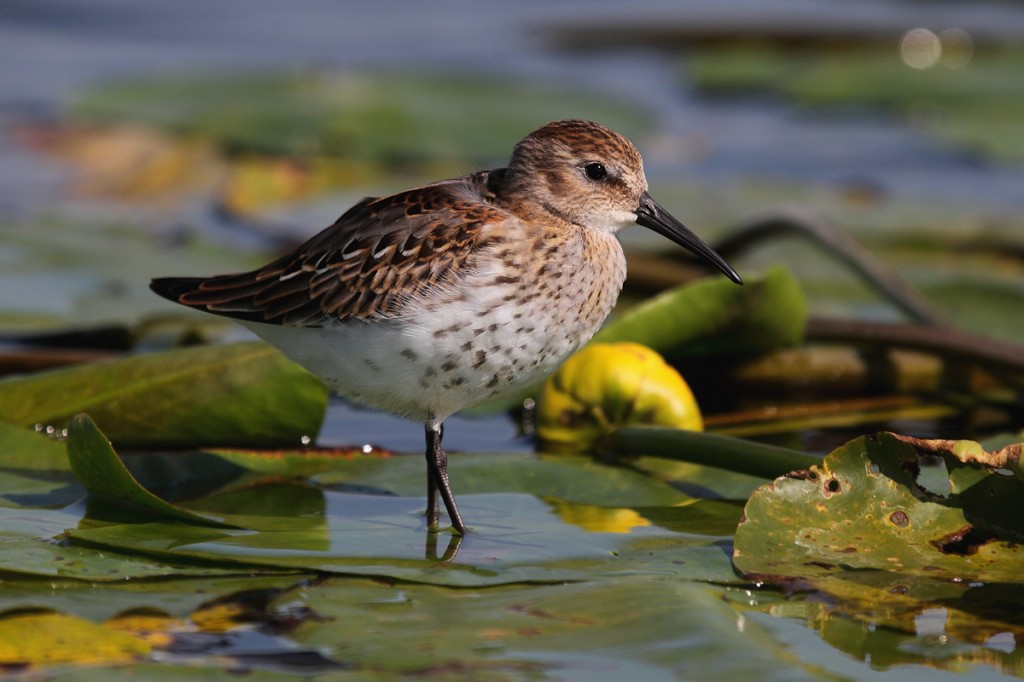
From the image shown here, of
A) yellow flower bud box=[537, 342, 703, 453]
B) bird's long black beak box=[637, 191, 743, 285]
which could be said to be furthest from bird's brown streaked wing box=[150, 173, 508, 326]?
yellow flower bud box=[537, 342, 703, 453]

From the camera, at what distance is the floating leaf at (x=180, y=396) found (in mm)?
4590

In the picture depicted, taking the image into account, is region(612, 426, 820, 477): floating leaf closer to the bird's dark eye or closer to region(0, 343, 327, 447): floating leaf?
the bird's dark eye

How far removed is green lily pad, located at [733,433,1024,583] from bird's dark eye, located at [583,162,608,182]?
1.31 meters

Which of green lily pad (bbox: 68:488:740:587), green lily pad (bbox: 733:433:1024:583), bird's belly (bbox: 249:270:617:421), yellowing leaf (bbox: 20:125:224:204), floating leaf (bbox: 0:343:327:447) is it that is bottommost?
green lily pad (bbox: 68:488:740:587)

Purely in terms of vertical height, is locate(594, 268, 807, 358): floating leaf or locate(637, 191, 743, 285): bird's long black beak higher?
locate(637, 191, 743, 285): bird's long black beak

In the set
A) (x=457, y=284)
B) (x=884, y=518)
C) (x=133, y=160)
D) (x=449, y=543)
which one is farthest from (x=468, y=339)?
(x=133, y=160)

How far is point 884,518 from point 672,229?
1350mm

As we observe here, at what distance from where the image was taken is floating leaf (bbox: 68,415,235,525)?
3807mm

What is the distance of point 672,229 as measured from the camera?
4.75 m

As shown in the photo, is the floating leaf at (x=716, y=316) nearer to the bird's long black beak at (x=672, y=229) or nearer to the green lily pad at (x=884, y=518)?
the bird's long black beak at (x=672, y=229)

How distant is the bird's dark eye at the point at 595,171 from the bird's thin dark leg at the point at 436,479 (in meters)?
0.95

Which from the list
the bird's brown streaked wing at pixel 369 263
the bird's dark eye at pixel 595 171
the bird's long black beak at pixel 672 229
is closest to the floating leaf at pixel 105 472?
the bird's brown streaked wing at pixel 369 263

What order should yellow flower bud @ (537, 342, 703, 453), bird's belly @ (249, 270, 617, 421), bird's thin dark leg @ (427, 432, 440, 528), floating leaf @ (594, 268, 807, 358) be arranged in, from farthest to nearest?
floating leaf @ (594, 268, 807, 358), yellow flower bud @ (537, 342, 703, 453), bird's thin dark leg @ (427, 432, 440, 528), bird's belly @ (249, 270, 617, 421)

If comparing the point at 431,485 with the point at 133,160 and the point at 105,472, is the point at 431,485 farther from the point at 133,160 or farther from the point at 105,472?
the point at 133,160
